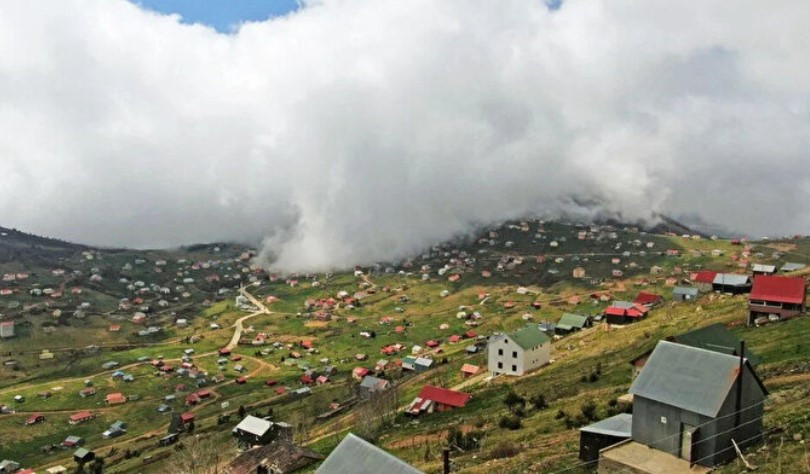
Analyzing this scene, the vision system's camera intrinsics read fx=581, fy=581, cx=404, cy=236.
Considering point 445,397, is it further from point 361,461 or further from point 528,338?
point 361,461

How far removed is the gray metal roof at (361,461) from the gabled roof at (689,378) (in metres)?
16.1

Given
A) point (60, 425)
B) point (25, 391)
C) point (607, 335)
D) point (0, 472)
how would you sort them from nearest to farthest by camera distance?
point (607, 335) < point (0, 472) < point (60, 425) < point (25, 391)

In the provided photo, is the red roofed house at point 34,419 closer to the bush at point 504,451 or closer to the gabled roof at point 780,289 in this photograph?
the bush at point 504,451

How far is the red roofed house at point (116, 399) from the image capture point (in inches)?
6097

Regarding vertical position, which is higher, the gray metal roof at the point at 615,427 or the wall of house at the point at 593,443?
the gray metal roof at the point at 615,427

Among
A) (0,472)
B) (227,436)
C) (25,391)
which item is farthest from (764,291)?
(25,391)

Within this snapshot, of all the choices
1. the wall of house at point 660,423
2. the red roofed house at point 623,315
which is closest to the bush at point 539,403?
the wall of house at point 660,423

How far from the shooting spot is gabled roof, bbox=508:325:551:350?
9694 centimetres

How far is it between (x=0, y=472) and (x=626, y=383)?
394ft

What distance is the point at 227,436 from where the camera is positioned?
108125 millimetres

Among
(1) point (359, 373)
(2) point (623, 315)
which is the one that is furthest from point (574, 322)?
(1) point (359, 373)

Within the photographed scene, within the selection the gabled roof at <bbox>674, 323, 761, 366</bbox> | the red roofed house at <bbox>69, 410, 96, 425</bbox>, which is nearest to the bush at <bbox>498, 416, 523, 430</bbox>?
the gabled roof at <bbox>674, 323, 761, 366</bbox>

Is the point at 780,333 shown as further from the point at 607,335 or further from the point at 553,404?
the point at 607,335

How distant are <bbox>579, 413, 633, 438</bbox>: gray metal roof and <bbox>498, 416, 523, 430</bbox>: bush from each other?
50.6 feet
